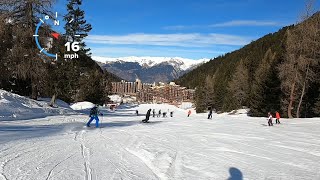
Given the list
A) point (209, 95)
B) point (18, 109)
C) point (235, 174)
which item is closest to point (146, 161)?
point (235, 174)

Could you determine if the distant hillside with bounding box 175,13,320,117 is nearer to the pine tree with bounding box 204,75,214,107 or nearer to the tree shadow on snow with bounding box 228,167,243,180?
the pine tree with bounding box 204,75,214,107

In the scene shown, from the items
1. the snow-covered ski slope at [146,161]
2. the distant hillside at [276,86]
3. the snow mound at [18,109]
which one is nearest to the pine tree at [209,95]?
the distant hillside at [276,86]

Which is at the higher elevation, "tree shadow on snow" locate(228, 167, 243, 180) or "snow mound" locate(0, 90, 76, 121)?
"snow mound" locate(0, 90, 76, 121)

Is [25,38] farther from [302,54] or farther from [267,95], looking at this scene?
[267,95]

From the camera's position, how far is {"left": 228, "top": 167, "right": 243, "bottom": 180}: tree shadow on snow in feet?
31.6

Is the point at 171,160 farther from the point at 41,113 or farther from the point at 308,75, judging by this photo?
the point at 308,75

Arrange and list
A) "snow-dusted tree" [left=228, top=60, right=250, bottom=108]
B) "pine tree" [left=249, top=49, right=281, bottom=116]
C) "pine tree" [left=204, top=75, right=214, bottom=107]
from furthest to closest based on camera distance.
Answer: "pine tree" [left=204, top=75, right=214, bottom=107]
"snow-dusted tree" [left=228, top=60, right=250, bottom=108]
"pine tree" [left=249, top=49, right=281, bottom=116]

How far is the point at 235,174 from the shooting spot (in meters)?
10.0

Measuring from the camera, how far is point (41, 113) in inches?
1104

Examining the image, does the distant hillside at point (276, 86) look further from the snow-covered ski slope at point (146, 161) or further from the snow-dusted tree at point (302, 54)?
the snow-covered ski slope at point (146, 161)

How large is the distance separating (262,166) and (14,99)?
22.1 metres

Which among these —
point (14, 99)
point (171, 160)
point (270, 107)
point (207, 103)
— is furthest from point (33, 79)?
point (207, 103)

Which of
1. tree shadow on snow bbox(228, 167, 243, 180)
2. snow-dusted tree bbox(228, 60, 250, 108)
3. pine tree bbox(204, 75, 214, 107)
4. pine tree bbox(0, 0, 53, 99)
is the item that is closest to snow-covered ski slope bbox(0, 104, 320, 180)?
tree shadow on snow bbox(228, 167, 243, 180)

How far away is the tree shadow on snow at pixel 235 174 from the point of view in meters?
9.63
